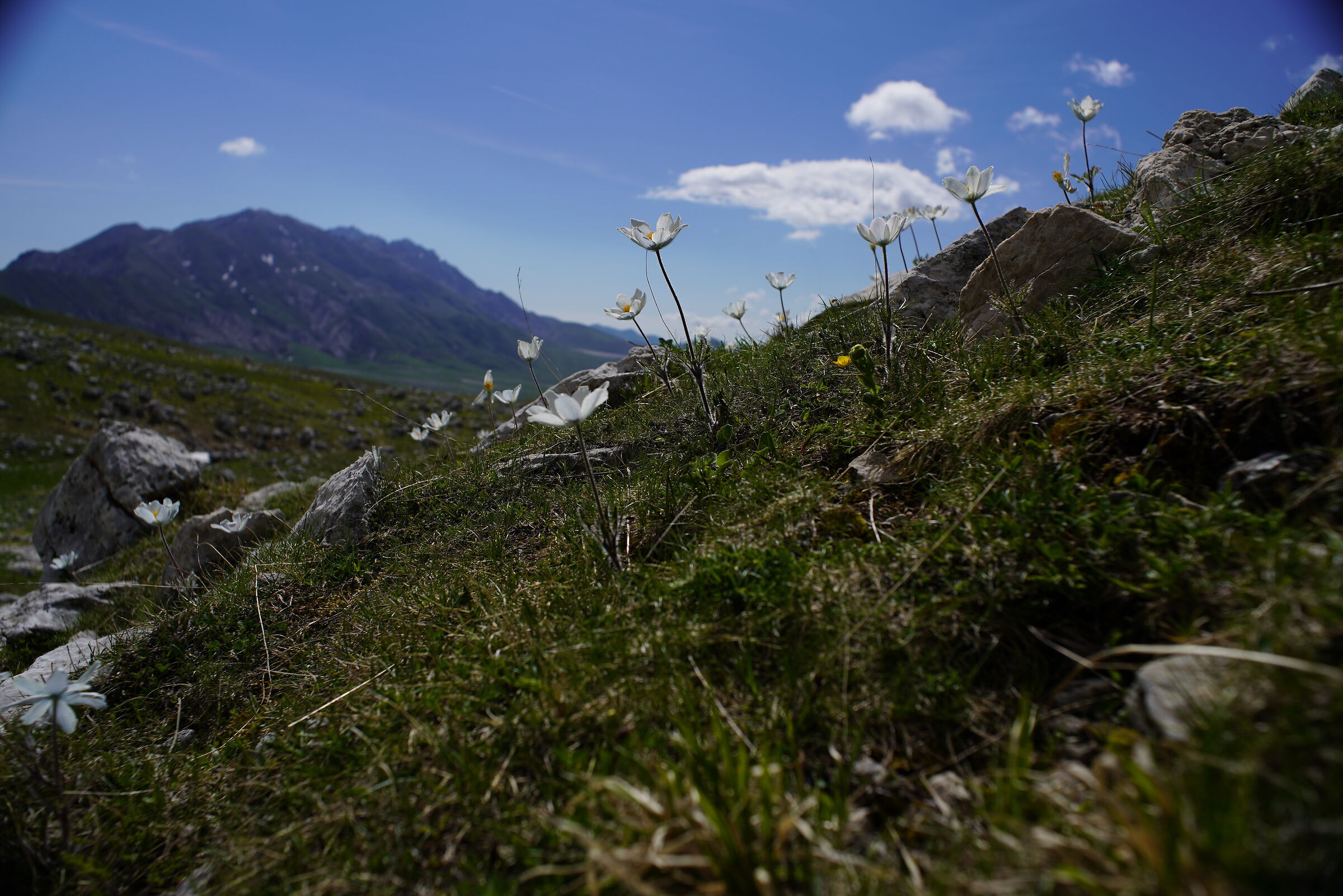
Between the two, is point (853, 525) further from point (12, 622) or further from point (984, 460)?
point (12, 622)

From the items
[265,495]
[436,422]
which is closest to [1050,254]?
[436,422]

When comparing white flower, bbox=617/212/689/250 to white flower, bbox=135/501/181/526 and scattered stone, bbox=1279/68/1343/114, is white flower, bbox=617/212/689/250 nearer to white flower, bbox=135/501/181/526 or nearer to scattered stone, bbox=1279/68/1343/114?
white flower, bbox=135/501/181/526

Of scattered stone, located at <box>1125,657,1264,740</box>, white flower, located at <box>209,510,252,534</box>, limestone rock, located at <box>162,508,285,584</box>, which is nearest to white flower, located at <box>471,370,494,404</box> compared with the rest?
limestone rock, located at <box>162,508,285,584</box>

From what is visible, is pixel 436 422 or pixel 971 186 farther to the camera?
pixel 436 422

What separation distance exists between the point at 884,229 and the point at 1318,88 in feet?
15.5

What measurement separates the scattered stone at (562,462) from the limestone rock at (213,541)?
7.66 ft

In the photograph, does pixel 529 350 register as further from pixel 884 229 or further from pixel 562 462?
pixel 884 229

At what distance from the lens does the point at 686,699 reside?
2244mm

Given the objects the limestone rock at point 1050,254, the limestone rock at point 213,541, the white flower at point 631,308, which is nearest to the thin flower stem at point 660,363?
the white flower at point 631,308

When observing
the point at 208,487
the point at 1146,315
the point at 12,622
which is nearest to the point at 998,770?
the point at 1146,315

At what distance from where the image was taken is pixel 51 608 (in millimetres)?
6750

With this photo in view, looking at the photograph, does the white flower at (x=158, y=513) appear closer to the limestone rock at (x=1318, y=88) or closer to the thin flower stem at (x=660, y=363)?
the thin flower stem at (x=660, y=363)

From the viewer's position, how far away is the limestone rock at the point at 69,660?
12.8ft

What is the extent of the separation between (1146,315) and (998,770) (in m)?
3.05
